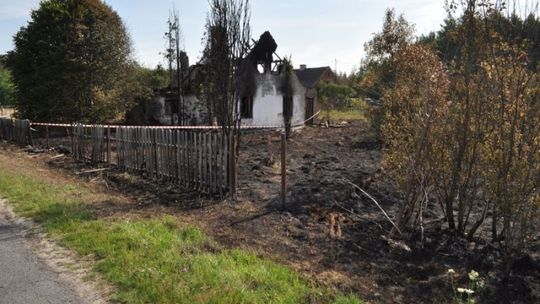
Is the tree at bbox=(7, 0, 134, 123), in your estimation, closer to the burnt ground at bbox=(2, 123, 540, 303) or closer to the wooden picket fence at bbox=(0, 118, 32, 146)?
the wooden picket fence at bbox=(0, 118, 32, 146)

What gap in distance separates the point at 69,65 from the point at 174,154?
53.4ft

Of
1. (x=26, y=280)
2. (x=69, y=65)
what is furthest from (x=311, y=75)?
(x=26, y=280)

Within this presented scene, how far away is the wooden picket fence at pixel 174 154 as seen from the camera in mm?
8268

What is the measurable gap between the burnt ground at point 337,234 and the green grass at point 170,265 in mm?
362

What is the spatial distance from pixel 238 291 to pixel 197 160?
484cm

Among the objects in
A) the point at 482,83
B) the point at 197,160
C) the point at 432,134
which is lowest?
the point at 197,160

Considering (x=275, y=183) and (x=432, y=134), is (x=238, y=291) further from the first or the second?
(x=275, y=183)

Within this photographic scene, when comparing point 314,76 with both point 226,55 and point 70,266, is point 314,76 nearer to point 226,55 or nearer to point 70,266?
point 226,55

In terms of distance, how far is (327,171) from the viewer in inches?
446

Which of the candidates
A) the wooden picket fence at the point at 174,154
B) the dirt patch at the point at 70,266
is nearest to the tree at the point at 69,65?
the wooden picket fence at the point at 174,154

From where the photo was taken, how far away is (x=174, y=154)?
371 inches

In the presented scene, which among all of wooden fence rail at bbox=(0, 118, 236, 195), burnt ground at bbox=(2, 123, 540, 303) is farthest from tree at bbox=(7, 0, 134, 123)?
burnt ground at bbox=(2, 123, 540, 303)

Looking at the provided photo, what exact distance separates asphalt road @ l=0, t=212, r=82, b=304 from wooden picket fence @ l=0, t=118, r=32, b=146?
43.8ft

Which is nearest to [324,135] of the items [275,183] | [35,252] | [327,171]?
[327,171]
